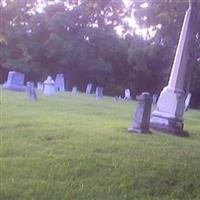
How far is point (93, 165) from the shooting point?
6.86 metres

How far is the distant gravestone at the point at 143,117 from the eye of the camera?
1027 cm

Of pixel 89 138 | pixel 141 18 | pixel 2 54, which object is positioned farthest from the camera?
pixel 2 54

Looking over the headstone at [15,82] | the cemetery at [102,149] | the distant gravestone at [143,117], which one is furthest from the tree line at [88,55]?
the distant gravestone at [143,117]

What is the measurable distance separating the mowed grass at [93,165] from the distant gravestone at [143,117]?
577 mm

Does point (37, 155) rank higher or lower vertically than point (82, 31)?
lower

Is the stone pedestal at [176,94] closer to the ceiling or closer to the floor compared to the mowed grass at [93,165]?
closer to the ceiling

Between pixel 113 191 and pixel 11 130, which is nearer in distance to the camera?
pixel 113 191

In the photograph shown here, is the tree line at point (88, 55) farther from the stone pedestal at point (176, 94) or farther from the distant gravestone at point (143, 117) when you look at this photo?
the distant gravestone at point (143, 117)

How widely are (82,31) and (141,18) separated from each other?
61.8ft

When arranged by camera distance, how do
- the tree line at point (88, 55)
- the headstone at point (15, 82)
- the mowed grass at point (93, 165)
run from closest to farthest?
the mowed grass at point (93, 165) → the headstone at point (15, 82) → the tree line at point (88, 55)

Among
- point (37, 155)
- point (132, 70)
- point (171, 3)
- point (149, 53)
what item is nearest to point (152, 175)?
point (37, 155)

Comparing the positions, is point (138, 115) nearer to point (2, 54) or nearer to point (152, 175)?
point (152, 175)

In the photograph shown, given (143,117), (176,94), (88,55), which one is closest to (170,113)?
(176,94)

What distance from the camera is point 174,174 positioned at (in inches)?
268
